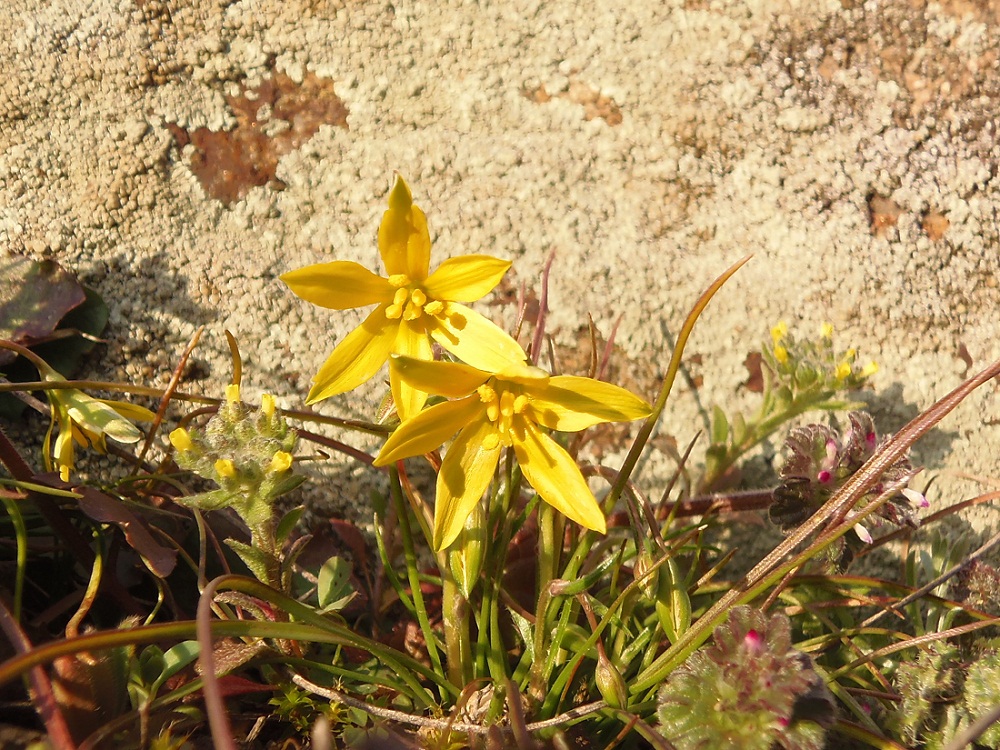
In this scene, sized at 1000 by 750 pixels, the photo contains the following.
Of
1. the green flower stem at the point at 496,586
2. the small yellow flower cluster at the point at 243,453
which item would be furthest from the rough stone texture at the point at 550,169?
the small yellow flower cluster at the point at 243,453

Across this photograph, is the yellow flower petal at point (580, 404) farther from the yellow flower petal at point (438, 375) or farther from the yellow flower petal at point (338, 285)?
the yellow flower petal at point (338, 285)

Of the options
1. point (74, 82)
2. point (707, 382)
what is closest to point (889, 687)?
point (707, 382)

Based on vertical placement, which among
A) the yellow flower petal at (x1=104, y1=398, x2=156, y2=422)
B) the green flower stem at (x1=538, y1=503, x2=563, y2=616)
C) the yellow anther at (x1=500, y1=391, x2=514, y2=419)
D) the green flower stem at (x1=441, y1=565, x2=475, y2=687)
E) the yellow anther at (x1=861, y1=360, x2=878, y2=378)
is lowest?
the green flower stem at (x1=441, y1=565, x2=475, y2=687)

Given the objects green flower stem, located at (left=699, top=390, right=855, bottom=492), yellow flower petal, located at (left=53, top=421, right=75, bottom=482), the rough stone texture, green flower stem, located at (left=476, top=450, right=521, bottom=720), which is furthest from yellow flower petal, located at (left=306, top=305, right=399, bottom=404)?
green flower stem, located at (left=699, top=390, right=855, bottom=492)

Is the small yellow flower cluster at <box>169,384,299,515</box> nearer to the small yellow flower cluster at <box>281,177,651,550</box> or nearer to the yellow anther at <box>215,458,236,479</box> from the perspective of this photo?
the yellow anther at <box>215,458,236,479</box>

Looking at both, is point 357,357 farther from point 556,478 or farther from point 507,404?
point 556,478

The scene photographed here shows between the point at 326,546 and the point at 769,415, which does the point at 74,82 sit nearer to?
the point at 326,546
